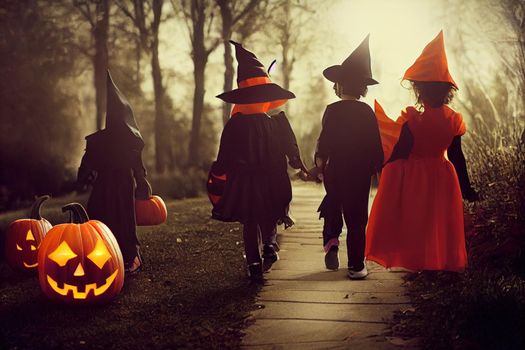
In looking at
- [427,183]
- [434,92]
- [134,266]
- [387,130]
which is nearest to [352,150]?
[387,130]

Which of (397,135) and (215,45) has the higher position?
(215,45)

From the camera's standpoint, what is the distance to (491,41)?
445 inches

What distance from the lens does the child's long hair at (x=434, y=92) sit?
5566mm

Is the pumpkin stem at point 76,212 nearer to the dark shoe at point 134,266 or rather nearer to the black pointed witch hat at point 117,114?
the dark shoe at point 134,266

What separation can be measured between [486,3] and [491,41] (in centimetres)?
93

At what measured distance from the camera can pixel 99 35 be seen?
20141mm

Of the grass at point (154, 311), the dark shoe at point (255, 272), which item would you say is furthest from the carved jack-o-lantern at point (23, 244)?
the dark shoe at point (255, 272)

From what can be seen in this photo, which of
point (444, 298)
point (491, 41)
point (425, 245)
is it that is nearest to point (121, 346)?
point (444, 298)

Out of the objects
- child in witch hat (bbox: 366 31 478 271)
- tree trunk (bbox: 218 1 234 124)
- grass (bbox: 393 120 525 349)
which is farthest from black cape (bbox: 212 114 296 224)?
tree trunk (bbox: 218 1 234 124)

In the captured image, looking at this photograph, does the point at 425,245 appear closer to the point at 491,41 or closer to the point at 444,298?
the point at 444,298

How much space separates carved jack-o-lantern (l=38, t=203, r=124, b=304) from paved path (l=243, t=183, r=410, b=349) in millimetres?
1311

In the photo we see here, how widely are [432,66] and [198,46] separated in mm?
14283

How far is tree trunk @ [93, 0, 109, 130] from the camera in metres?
19.8

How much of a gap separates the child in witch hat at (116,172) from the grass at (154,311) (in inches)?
18.6
